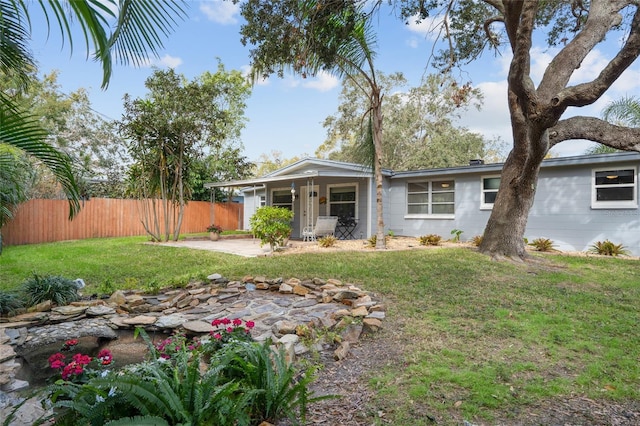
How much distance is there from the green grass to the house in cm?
211

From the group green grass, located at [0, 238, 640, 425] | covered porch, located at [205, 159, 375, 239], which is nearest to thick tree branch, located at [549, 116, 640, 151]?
green grass, located at [0, 238, 640, 425]

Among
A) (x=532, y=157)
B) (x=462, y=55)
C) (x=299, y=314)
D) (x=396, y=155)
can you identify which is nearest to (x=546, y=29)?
(x=462, y=55)

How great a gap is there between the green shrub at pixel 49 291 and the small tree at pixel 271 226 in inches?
203

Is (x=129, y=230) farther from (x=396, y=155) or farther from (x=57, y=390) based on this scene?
(x=396, y=155)

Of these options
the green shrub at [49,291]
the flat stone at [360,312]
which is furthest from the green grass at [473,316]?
the green shrub at [49,291]

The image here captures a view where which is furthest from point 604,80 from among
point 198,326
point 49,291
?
point 49,291

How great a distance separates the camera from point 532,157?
7191 millimetres

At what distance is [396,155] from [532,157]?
58.4 feet

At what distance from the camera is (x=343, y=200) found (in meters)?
13.7

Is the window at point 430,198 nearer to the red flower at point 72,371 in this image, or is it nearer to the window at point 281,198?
the window at point 281,198

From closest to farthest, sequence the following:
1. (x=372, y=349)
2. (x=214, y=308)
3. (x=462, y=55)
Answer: (x=372, y=349)
(x=214, y=308)
(x=462, y=55)

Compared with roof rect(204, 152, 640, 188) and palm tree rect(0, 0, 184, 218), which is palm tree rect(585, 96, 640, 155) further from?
palm tree rect(0, 0, 184, 218)

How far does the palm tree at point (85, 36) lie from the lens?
51.3 inches

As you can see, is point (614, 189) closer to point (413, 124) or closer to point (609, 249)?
point (609, 249)
